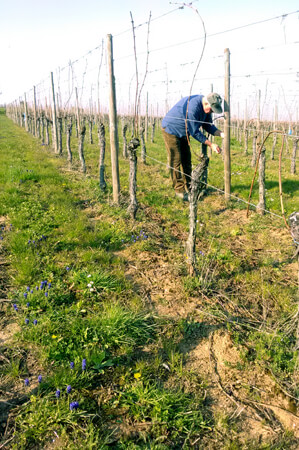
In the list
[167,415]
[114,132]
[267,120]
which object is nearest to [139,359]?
[167,415]

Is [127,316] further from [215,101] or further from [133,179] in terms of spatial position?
[215,101]

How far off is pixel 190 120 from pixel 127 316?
390cm

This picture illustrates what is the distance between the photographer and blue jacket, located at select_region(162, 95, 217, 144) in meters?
5.78

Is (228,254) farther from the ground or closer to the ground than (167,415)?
farther from the ground

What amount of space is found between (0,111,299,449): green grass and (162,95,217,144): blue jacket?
1.44 meters

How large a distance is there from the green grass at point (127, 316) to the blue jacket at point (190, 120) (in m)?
1.44

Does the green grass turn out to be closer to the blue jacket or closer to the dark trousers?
the dark trousers

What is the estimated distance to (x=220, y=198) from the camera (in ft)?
21.9

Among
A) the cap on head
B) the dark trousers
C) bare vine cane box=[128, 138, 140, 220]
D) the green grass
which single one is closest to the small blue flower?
the green grass

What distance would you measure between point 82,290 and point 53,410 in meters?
1.40

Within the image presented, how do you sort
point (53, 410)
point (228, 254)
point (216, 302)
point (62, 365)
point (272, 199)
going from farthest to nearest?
1. point (272, 199)
2. point (228, 254)
3. point (216, 302)
4. point (62, 365)
5. point (53, 410)

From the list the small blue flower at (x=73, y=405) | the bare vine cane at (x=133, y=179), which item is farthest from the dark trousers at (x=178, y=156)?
the small blue flower at (x=73, y=405)

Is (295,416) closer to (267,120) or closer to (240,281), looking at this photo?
(240,281)

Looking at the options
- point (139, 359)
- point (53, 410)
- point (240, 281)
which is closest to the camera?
point (53, 410)
